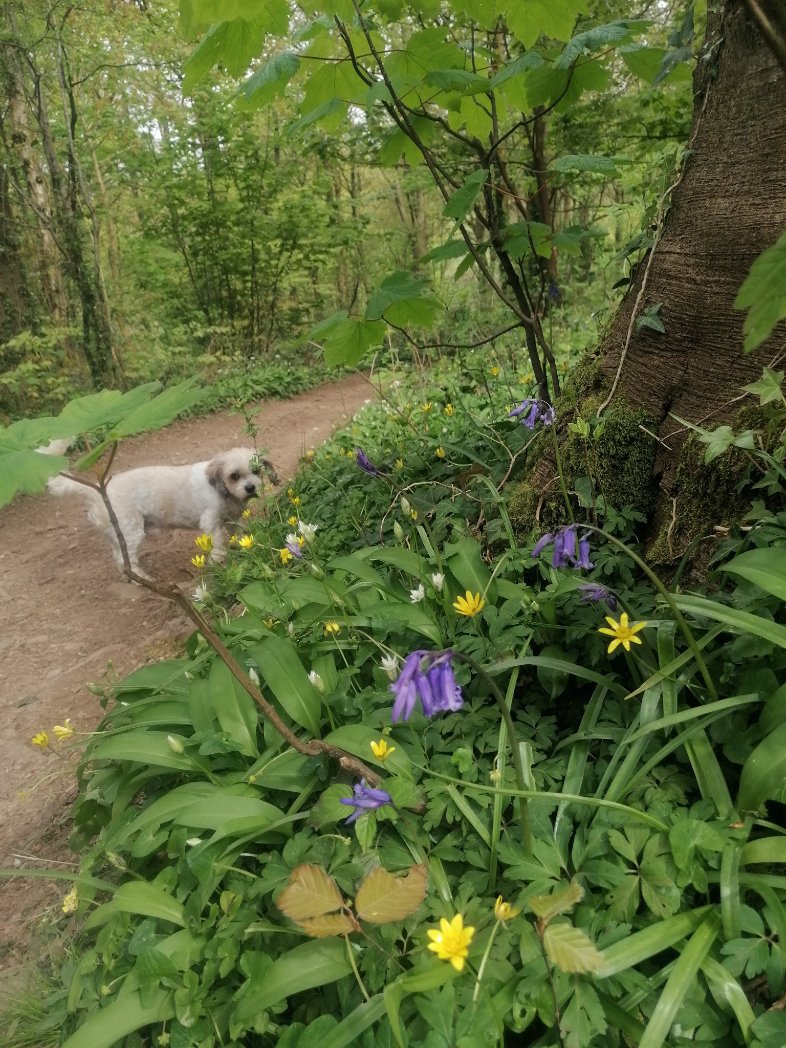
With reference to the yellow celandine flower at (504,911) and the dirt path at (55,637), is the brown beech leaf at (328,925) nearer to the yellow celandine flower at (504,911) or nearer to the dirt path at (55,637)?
the yellow celandine flower at (504,911)

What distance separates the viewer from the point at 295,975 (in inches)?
49.9

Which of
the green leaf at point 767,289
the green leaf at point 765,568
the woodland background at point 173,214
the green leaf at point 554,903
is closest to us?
the green leaf at point 767,289

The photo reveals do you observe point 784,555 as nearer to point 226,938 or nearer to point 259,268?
point 226,938

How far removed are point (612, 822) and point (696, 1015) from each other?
1.11 ft

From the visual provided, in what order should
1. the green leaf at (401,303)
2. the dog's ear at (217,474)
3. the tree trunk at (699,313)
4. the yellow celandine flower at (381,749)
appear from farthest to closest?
the dog's ear at (217,474), the green leaf at (401,303), the tree trunk at (699,313), the yellow celandine flower at (381,749)

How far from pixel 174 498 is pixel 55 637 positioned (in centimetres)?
137

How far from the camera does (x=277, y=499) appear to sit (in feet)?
14.8

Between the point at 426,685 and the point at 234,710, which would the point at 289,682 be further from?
the point at 426,685

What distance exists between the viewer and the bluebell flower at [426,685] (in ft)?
3.51

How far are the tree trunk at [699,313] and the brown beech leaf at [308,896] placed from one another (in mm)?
1366

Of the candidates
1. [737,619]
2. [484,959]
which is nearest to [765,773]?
[737,619]

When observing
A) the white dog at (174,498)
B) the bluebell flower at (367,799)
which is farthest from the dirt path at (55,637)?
the bluebell flower at (367,799)

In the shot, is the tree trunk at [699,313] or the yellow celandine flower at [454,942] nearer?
the yellow celandine flower at [454,942]


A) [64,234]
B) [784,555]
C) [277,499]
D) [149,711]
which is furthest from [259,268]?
[784,555]
